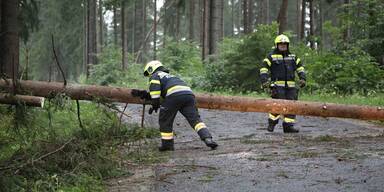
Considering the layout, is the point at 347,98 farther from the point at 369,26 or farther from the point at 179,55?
the point at 179,55

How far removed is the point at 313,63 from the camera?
18875 millimetres

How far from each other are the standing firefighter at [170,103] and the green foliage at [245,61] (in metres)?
10.2

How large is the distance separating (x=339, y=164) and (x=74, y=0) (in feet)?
122

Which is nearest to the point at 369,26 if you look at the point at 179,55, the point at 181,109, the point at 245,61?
the point at 245,61

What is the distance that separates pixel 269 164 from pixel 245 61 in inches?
481

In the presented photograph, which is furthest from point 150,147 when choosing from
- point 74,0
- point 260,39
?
point 74,0

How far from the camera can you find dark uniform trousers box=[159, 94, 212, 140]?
858 centimetres

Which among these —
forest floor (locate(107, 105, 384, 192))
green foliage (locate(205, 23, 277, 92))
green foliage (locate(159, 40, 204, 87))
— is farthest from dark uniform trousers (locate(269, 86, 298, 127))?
green foliage (locate(159, 40, 204, 87))

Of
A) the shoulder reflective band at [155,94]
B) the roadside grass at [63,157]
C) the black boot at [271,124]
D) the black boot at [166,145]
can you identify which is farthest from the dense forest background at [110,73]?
the black boot at [271,124]

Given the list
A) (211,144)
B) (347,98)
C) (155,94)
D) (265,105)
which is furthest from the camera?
(347,98)

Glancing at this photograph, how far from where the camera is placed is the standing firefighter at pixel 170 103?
336 inches

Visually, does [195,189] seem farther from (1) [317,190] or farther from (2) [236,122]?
(2) [236,122]

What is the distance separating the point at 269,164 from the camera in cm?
686

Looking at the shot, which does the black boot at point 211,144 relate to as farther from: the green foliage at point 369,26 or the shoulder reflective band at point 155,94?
the green foliage at point 369,26
